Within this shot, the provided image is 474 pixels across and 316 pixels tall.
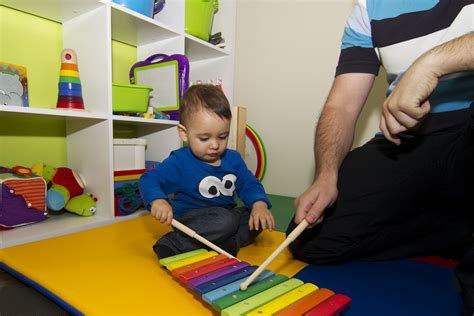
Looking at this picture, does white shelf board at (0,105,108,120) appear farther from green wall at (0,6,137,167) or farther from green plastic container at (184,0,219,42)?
green plastic container at (184,0,219,42)

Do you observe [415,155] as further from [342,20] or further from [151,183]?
[342,20]

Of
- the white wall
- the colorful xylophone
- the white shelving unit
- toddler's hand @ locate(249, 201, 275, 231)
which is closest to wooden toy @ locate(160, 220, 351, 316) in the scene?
the colorful xylophone

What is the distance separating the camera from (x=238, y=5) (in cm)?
171

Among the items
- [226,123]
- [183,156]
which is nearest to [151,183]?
[183,156]

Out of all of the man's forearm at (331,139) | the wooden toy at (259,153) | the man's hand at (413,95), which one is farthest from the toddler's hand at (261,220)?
the wooden toy at (259,153)

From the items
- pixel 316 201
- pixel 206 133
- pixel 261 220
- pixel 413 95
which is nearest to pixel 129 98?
pixel 206 133

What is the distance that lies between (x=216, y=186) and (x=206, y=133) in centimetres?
16

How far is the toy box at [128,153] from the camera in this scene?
47.3 inches

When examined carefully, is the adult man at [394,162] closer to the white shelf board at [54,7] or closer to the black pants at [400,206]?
the black pants at [400,206]

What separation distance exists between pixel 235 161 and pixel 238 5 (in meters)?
1.12

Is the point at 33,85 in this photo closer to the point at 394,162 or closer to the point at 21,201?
the point at 21,201

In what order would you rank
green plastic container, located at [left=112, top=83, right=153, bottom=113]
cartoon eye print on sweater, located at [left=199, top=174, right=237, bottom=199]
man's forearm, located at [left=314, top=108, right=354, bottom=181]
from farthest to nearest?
green plastic container, located at [left=112, top=83, right=153, bottom=113] → cartoon eye print on sweater, located at [left=199, top=174, right=237, bottom=199] → man's forearm, located at [left=314, top=108, right=354, bottom=181]

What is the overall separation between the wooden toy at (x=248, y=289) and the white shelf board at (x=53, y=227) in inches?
17.1

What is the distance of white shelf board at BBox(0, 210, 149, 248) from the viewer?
863 millimetres
